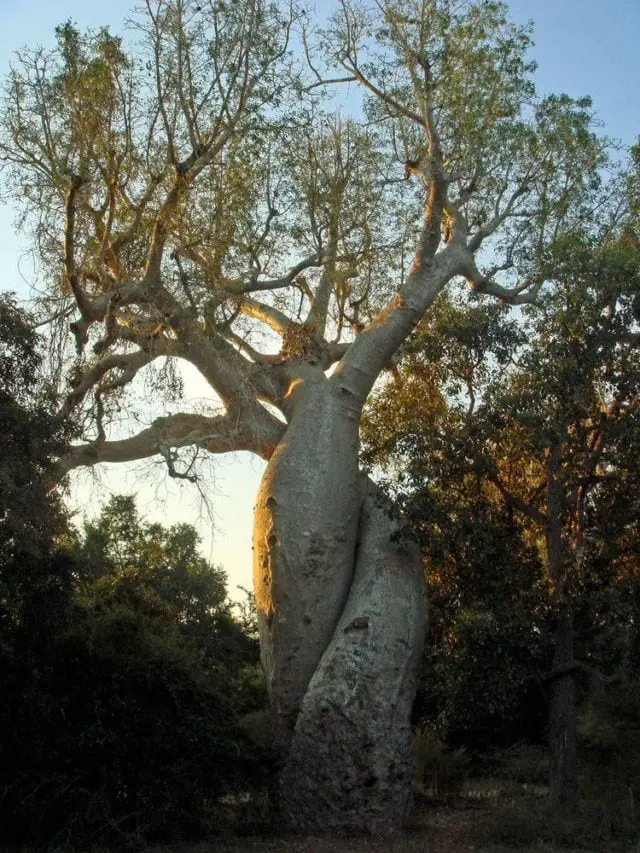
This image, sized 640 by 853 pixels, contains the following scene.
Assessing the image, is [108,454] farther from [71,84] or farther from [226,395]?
[71,84]

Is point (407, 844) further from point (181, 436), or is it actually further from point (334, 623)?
point (181, 436)

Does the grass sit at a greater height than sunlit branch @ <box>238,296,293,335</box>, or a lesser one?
lesser

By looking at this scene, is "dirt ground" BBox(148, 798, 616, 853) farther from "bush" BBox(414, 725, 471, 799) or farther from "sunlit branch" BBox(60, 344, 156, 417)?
"sunlit branch" BBox(60, 344, 156, 417)

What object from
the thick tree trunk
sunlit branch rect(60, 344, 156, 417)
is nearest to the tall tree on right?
the thick tree trunk

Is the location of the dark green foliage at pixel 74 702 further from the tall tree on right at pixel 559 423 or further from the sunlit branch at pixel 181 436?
the tall tree on right at pixel 559 423

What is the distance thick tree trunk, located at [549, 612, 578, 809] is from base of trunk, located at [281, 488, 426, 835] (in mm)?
1393

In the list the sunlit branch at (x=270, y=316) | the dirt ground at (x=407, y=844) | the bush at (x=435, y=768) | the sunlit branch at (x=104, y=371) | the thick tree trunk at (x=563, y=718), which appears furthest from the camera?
the sunlit branch at (x=270, y=316)

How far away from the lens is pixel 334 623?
10.1m

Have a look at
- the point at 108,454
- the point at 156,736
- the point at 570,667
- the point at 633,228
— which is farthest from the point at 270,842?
the point at 633,228

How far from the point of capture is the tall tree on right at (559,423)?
394 inches

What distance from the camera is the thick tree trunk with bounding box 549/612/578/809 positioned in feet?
32.2

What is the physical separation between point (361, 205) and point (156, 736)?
707 cm

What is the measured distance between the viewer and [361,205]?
12867 millimetres

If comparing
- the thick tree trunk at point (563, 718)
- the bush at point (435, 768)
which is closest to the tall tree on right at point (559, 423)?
the thick tree trunk at point (563, 718)
